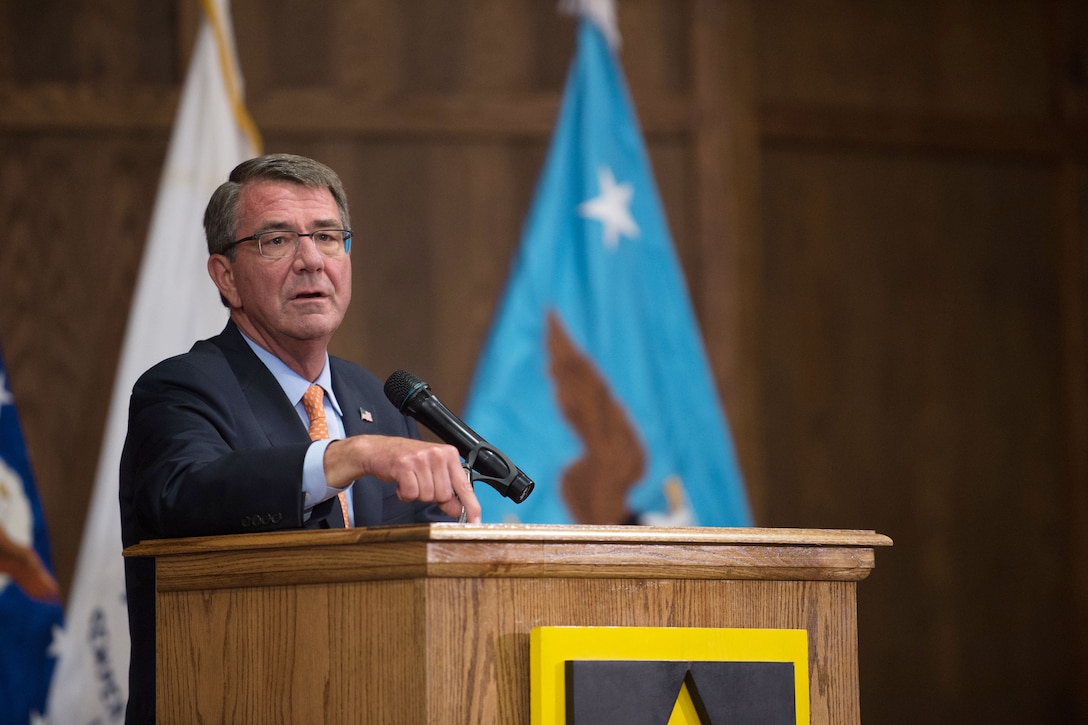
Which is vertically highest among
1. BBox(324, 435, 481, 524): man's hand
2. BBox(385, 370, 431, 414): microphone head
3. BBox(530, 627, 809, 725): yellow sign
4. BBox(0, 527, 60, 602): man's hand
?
BBox(385, 370, 431, 414): microphone head

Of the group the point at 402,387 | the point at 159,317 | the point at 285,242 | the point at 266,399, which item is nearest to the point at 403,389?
the point at 402,387

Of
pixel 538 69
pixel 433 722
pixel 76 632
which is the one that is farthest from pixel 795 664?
pixel 538 69

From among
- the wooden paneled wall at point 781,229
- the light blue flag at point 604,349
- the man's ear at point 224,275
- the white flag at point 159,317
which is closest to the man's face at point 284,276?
the man's ear at point 224,275

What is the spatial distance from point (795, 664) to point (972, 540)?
3448 mm

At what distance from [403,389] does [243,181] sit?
1.77ft

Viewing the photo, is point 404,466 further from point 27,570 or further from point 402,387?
point 27,570

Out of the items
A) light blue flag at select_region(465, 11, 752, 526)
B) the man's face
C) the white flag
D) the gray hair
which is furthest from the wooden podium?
light blue flag at select_region(465, 11, 752, 526)

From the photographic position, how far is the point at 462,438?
1.80 meters

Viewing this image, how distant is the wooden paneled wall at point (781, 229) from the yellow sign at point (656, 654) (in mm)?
2809

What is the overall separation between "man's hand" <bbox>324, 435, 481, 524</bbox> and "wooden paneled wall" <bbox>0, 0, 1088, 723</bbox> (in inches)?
107

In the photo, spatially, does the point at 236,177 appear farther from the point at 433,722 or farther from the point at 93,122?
the point at 93,122

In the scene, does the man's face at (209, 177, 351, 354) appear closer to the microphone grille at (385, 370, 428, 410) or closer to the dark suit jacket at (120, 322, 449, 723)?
the dark suit jacket at (120, 322, 449, 723)

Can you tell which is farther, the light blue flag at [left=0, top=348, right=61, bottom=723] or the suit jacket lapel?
the light blue flag at [left=0, top=348, right=61, bottom=723]

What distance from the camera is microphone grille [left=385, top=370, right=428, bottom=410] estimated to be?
73.5 inches
